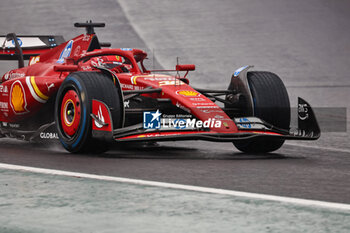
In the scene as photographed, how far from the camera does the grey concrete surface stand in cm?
414

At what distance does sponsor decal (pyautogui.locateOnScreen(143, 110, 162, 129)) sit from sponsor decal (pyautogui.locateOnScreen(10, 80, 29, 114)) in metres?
2.20

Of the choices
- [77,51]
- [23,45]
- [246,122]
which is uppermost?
[23,45]

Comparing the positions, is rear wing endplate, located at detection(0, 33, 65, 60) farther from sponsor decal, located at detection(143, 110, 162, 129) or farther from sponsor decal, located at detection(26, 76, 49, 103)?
sponsor decal, located at detection(143, 110, 162, 129)

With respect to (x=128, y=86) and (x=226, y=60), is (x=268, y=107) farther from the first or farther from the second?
(x=226, y=60)

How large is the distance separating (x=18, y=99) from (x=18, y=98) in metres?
0.01

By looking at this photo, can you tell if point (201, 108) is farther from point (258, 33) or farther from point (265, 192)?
point (258, 33)

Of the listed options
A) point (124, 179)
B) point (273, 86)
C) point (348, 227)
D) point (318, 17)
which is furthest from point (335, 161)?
point (318, 17)

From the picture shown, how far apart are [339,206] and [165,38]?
2152 cm

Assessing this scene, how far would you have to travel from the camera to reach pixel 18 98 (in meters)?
9.27

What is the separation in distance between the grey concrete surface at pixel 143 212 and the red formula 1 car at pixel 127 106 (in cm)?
224

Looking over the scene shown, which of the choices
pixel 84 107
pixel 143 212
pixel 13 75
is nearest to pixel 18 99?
pixel 13 75

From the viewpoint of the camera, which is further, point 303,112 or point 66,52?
point 66,52

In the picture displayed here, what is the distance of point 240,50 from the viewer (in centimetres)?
2425

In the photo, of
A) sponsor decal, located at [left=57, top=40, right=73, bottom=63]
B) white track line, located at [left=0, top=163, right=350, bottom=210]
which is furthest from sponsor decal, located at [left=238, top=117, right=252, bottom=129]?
sponsor decal, located at [left=57, top=40, right=73, bottom=63]
